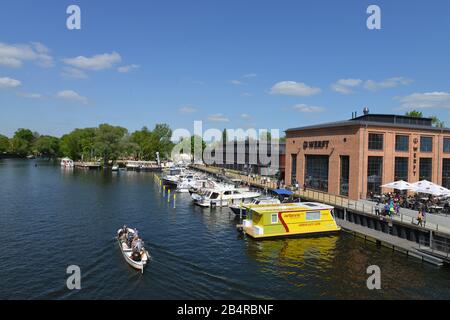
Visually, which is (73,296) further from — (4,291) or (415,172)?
(415,172)

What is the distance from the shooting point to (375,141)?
43.1 meters

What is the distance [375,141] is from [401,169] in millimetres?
5830

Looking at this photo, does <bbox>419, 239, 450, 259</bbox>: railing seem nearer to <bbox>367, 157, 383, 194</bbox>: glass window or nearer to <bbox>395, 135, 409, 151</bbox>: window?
<bbox>367, 157, 383, 194</bbox>: glass window

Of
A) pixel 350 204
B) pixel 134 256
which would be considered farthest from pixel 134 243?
pixel 350 204

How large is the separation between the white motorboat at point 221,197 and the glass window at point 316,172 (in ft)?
27.6

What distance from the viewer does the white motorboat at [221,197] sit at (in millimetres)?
50406

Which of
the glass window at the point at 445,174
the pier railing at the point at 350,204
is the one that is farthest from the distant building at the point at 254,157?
the glass window at the point at 445,174

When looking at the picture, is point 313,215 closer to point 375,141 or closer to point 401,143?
point 375,141

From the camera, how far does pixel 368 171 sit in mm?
42812

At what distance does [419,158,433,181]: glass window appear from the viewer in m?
46.2

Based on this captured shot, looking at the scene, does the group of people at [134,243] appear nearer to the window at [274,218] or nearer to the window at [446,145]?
the window at [274,218]

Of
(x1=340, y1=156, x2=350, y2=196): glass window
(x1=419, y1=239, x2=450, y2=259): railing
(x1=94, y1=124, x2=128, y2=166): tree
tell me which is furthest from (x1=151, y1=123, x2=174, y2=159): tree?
(x1=419, y1=239, x2=450, y2=259): railing

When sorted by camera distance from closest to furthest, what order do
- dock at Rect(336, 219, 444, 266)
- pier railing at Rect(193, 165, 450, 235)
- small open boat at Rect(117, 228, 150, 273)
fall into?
small open boat at Rect(117, 228, 150, 273), dock at Rect(336, 219, 444, 266), pier railing at Rect(193, 165, 450, 235)

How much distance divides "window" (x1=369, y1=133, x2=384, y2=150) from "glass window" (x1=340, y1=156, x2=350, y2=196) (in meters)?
3.28
